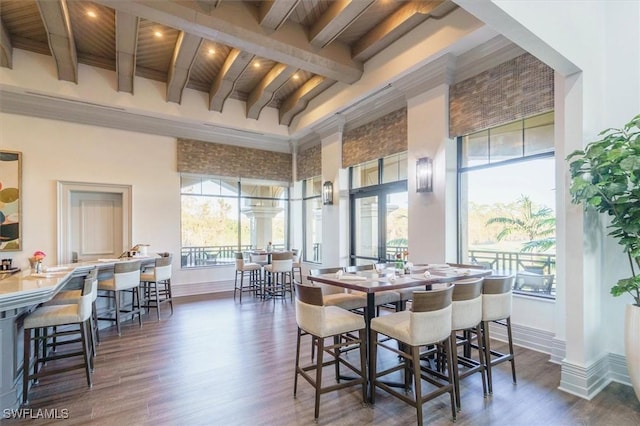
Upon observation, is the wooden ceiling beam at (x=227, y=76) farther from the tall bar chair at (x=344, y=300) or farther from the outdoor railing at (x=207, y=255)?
the tall bar chair at (x=344, y=300)

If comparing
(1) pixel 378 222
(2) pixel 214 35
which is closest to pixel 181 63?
(2) pixel 214 35

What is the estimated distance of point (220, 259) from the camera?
768cm

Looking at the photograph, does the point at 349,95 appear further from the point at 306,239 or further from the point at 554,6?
the point at 306,239

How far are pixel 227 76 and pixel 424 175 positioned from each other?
12.6 feet

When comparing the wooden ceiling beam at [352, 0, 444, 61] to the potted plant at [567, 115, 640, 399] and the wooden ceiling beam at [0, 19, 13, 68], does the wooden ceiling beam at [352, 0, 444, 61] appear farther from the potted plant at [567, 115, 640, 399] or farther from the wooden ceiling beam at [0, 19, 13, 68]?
the wooden ceiling beam at [0, 19, 13, 68]

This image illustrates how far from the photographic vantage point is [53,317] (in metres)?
2.84

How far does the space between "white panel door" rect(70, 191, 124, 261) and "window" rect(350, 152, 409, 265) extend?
4880 millimetres

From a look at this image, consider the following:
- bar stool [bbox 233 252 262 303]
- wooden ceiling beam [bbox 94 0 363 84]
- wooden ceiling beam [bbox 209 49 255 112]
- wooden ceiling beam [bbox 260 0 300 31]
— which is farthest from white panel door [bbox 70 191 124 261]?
wooden ceiling beam [bbox 260 0 300 31]

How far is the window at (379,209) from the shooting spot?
5590 mm

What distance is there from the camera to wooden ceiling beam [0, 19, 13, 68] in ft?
15.1

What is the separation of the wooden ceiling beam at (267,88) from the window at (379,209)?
7.36 ft

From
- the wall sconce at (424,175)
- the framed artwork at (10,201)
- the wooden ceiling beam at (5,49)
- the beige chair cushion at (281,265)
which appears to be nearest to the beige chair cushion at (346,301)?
the wall sconce at (424,175)

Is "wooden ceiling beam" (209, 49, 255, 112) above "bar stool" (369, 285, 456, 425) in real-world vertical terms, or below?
above

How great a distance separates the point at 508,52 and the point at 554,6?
1220mm
